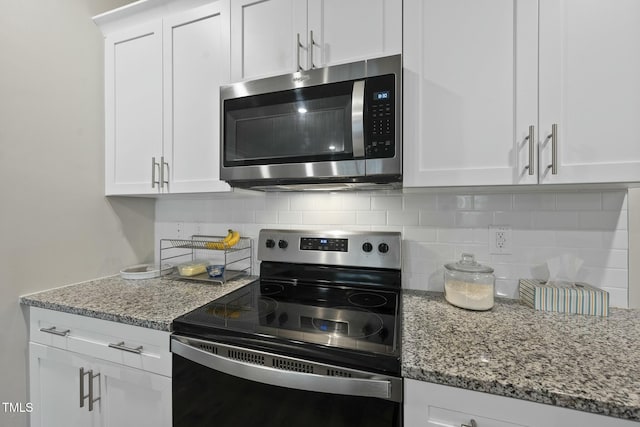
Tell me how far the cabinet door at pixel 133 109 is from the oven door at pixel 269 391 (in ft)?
3.20

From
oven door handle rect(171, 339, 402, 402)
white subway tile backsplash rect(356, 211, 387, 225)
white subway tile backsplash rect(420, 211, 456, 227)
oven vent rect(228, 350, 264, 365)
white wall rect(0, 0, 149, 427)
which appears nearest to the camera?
oven door handle rect(171, 339, 402, 402)

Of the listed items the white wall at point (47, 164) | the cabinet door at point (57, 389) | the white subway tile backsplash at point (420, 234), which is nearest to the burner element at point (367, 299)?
the white subway tile backsplash at point (420, 234)

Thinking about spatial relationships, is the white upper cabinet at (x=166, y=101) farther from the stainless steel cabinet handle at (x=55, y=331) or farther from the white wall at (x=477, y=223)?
the stainless steel cabinet handle at (x=55, y=331)

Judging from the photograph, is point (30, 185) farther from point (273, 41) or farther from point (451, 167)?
point (451, 167)

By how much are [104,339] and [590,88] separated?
6.49 ft

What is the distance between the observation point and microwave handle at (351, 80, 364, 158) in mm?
1040

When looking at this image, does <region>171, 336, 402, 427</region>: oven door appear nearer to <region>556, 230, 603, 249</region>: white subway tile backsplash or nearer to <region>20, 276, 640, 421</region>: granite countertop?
<region>20, 276, 640, 421</region>: granite countertop

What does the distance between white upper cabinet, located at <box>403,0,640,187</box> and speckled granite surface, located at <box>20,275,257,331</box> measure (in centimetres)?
105

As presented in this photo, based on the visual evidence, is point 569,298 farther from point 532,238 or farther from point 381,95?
point 381,95

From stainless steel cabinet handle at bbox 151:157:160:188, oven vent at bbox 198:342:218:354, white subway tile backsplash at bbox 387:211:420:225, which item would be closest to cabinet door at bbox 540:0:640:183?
white subway tile backsplash at bbox 387:211:420:225

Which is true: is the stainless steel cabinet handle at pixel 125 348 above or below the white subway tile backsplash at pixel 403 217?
below

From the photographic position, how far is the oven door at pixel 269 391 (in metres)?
0.75

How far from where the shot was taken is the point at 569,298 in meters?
1.09

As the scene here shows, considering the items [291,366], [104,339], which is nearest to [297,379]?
[291,366]
